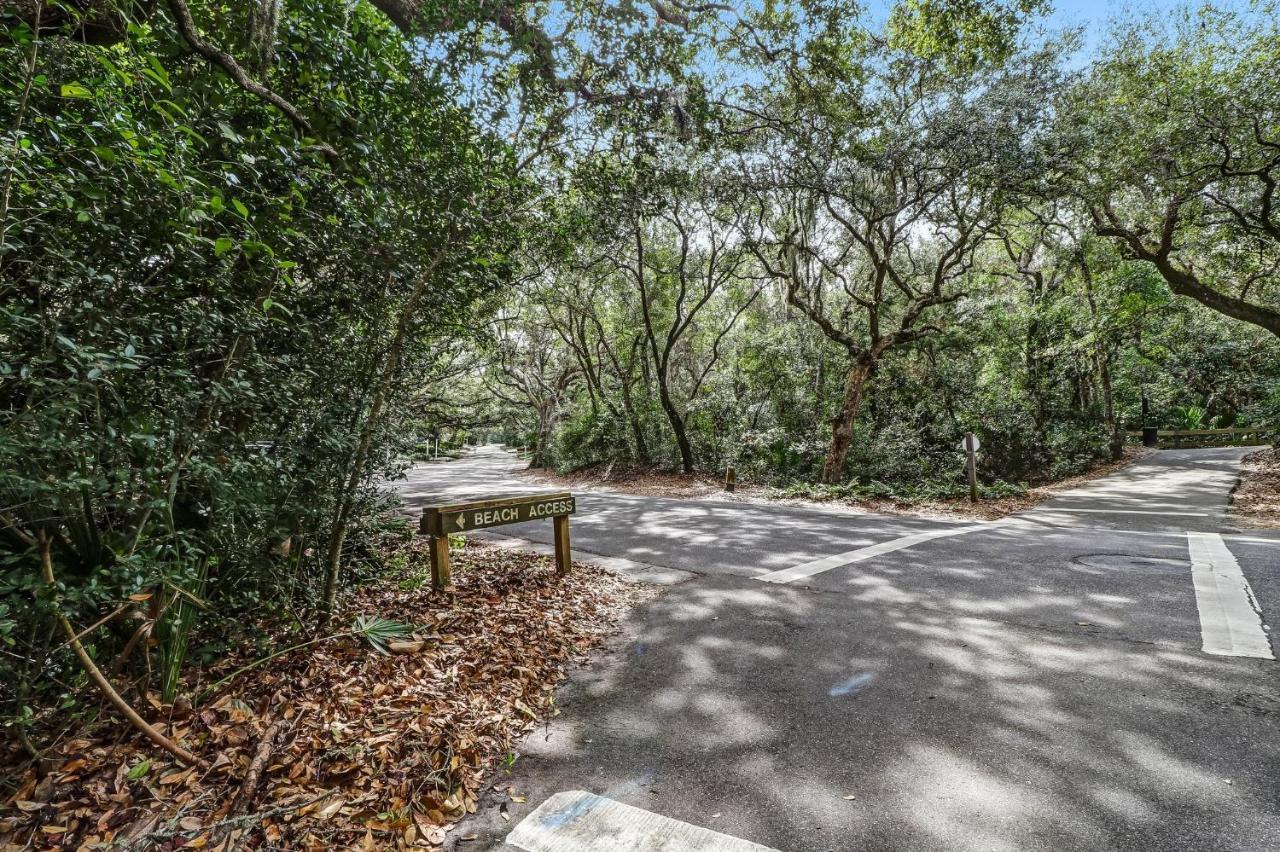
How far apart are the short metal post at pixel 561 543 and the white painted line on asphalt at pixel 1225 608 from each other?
5.08 metres

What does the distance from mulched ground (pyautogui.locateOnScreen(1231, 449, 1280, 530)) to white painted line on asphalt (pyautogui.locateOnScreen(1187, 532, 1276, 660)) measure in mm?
3365

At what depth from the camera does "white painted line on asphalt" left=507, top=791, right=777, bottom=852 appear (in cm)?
219

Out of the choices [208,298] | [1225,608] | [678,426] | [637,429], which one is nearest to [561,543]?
[208,298]

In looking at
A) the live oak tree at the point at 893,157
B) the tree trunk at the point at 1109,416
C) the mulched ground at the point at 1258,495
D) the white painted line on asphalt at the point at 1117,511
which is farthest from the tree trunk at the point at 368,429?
the tree trunk at the point at 1109,416

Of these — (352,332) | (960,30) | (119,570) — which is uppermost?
(960,30)

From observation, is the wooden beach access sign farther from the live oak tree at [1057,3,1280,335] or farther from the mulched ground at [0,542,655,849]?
the live oak tree at [1057,3,1280,335]

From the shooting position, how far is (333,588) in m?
3.90

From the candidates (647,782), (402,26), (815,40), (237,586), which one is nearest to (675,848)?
(647,782)

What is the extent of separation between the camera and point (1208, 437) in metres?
22.6

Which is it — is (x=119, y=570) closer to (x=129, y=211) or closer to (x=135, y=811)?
(x=135, y=811)

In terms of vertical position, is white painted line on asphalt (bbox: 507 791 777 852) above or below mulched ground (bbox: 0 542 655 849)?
below

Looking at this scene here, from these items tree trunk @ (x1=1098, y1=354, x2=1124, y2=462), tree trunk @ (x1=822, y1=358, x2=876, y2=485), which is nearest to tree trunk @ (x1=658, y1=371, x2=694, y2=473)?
tree trunk @ (x1=822, y1=358, x2=876, y2=485)

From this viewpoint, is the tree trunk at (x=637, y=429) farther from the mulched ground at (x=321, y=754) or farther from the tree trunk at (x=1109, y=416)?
the mulched ground at (x=321, y=754)

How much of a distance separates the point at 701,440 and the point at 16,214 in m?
16.4
